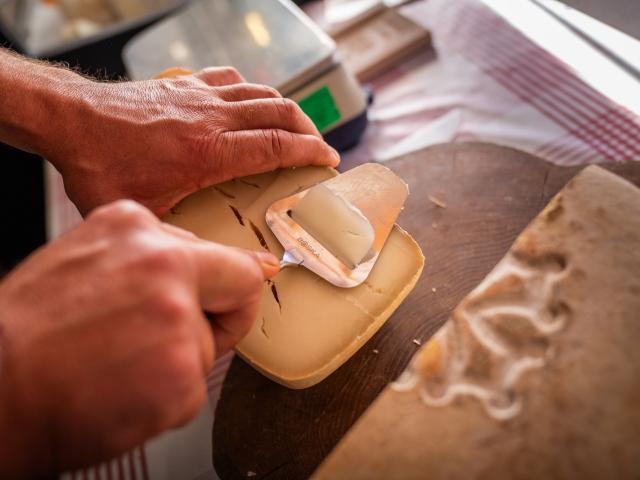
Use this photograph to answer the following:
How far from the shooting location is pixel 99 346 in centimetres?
48

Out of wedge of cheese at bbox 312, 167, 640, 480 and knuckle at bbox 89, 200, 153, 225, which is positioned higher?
knuckle at bbox 89, 200, 153, 225

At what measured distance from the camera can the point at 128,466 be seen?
1080 mm

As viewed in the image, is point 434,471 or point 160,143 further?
point 160,143

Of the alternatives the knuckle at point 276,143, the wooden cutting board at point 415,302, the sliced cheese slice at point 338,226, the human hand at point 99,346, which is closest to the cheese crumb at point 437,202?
the wooden cutting board at point 415,302

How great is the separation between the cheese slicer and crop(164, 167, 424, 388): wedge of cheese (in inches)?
1.0

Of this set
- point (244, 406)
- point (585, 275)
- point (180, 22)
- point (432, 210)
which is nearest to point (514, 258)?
point (585, 275)

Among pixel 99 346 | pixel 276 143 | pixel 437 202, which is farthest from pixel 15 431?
pixel 437 202

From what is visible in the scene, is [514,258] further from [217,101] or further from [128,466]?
[128,466]

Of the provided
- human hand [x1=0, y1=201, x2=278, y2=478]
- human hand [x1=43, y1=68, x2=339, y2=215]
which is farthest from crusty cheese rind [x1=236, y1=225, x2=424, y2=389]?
human hand [x1=43, y1=68, x2=339, y2=215]

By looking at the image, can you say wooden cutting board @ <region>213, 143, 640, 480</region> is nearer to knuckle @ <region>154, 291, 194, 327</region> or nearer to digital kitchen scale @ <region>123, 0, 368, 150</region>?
digital kitchen scale @ <region>123, 0, 368, 150</region>

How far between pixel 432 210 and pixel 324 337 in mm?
428

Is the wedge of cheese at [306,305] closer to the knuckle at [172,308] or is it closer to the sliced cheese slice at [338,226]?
the sliced cheese slice at [338,226]

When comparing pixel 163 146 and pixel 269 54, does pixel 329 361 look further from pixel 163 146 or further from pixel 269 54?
pixel 269 54

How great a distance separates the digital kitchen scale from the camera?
4.16ft
